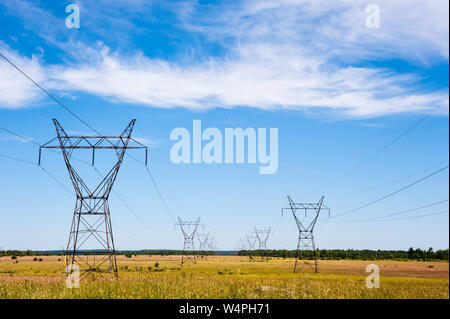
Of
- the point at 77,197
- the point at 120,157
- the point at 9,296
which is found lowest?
the point at 9,296

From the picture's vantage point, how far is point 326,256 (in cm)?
19788

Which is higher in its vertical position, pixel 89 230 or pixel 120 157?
pixel 120 157

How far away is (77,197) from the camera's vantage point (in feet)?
112

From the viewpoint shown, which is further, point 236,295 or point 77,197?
point 77,197
